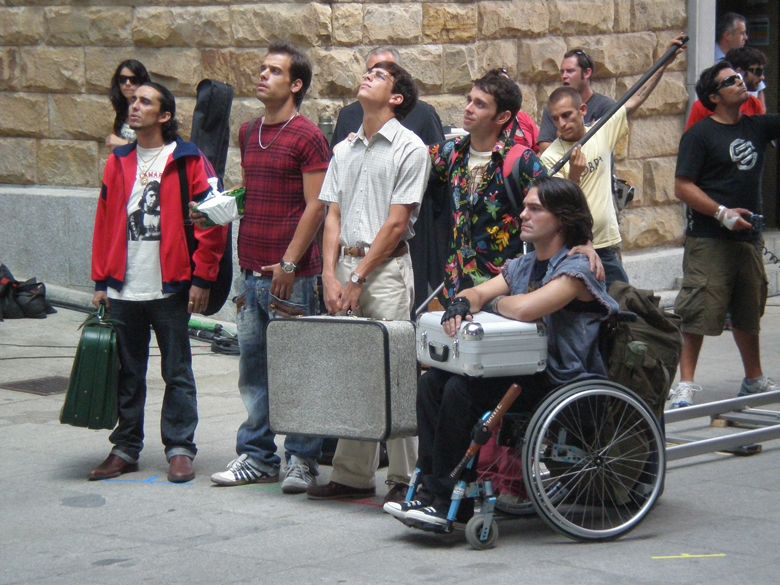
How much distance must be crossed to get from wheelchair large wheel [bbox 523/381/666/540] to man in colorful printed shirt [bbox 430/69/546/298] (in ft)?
2.76

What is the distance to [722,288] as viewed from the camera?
8.23 m

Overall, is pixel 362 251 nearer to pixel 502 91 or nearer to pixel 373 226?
pixel 373 226

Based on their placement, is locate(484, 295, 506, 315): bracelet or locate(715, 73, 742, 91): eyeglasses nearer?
locate(484, 295, 506, 315): bracelet

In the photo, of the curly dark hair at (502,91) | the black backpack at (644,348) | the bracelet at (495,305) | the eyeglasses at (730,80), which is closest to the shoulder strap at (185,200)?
the curly dark hair at (502,91)

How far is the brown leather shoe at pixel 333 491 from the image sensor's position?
636 centimetres

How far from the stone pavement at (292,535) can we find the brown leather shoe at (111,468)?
49 millimetres

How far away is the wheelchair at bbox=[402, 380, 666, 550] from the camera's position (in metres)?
5.46

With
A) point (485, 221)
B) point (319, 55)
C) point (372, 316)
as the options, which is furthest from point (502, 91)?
point (319, 55)

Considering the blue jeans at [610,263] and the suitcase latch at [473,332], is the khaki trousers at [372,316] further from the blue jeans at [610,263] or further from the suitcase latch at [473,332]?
the blue jeans at [610,263]

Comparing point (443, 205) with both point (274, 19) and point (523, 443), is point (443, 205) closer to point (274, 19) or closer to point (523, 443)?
point (523, 443)

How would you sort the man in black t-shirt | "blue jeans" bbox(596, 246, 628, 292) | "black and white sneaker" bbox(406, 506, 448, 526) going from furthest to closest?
the man in black t-shirt → "blue jeans" bbox(596, 246, 628, 292) → "black and white sneaker" bbox(406, 506, 448, 526)

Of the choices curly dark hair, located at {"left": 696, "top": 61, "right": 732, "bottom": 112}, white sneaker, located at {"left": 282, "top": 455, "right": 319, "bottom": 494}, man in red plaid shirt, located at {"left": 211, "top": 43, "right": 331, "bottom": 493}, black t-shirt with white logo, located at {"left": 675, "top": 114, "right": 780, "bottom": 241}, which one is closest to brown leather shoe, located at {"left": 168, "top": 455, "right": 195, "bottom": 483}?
man in red plaid shirt, located at {"left": 211, "top": 43, "right": 331, "bottom": 493}

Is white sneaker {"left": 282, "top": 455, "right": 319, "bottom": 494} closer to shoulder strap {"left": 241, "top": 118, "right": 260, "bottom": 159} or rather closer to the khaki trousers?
the khaki trousers

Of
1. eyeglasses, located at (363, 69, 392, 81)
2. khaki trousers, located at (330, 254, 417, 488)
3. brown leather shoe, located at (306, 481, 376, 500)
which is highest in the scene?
eyeglasses, located at (363, 69, 392, 81)
